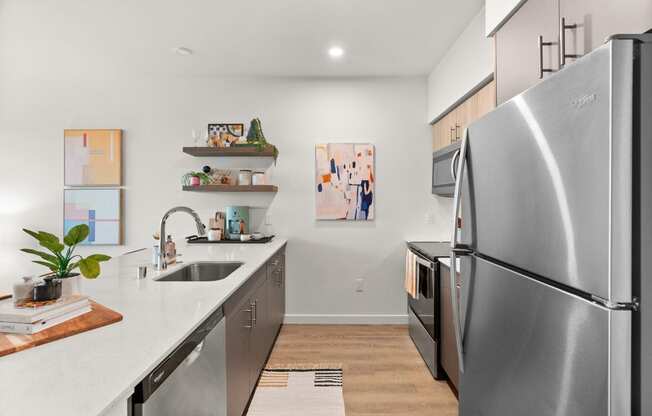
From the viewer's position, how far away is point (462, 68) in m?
2.87

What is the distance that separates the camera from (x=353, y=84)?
393cm

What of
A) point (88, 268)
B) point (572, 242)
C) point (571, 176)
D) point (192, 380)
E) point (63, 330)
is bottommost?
point (192, 380)

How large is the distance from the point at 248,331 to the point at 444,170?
2109mm

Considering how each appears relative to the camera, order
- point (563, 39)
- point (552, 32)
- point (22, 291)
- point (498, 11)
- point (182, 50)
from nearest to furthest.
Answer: point (22, 291)
point (563, 39)
point (552, 32)
point (498, 11)
point (182, 50)

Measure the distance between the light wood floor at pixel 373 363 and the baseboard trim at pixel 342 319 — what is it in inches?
2.7

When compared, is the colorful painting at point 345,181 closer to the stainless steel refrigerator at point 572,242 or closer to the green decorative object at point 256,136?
the green decorative object at point 256,136

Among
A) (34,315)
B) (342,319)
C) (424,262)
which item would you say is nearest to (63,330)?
A: (34,315)

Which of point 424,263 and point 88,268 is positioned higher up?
point 88,268

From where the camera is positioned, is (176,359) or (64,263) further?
(64,263)

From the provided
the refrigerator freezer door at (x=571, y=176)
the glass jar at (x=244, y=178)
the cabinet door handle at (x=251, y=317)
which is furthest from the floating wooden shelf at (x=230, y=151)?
the refrigerator freezer door at (x=571, y=176)

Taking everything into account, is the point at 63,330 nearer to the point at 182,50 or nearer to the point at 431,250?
the point at 431,250

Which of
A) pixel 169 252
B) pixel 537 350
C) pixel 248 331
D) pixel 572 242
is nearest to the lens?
pixel 572 242

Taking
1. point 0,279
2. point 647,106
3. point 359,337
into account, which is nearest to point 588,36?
point 647,106

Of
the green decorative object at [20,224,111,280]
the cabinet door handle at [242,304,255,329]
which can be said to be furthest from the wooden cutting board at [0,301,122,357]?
the cabinet door handle at [242,304,255,329]
